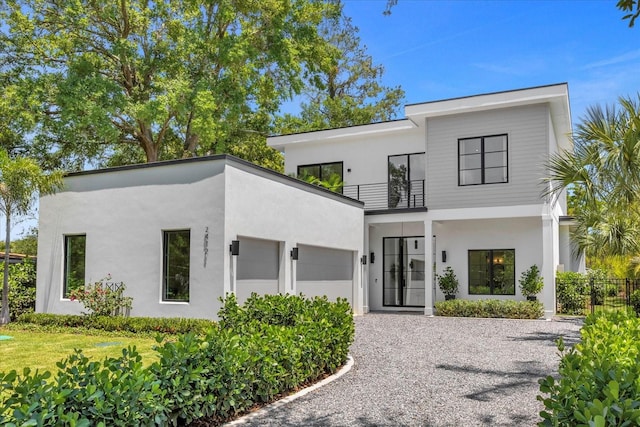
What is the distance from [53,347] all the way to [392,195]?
12.6m

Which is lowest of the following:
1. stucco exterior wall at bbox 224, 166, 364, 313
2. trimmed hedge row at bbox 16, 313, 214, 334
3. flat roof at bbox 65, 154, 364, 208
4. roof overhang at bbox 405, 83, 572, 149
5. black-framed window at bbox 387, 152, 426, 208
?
trimmed hedge row at bbox 16, 313, 214, 334

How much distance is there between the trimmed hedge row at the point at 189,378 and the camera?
3918 mm

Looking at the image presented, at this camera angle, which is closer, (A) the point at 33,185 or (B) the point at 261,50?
(A) the point at 33,185

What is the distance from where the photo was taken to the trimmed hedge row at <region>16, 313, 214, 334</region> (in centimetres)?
1129

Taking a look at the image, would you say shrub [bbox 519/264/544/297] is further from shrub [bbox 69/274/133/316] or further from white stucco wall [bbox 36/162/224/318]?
shrub [bbox 69/274/133/316]

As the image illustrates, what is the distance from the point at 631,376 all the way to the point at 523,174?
558 inches

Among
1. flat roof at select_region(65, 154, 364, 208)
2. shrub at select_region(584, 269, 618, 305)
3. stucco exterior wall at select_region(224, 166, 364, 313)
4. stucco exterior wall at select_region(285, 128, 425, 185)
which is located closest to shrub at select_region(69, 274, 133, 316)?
flat roof at select_region(65, 154, 364, 208)

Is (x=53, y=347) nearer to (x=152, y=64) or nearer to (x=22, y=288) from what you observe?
(x=22, y=288)

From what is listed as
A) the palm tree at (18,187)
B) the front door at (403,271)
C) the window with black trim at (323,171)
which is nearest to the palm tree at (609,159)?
the front door at (403,271)

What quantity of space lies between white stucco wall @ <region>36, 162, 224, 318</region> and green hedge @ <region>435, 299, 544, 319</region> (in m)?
8.55

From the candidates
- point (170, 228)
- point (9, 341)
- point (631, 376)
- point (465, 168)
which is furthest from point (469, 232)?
point (631, 376)

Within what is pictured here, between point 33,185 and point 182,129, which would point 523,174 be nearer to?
point 33,185

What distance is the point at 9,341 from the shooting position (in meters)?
11.0

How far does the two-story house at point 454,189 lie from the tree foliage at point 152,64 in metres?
3.94
